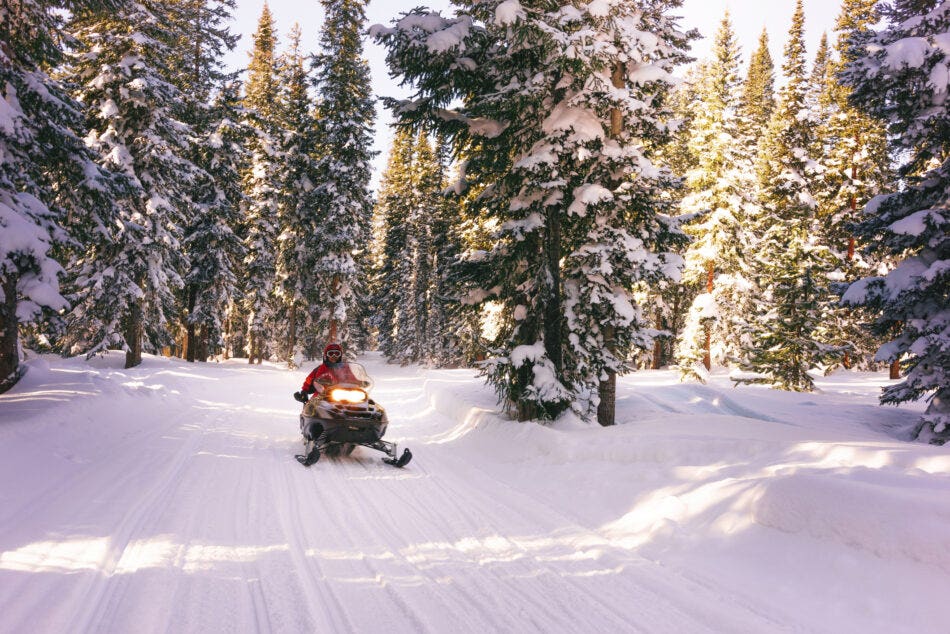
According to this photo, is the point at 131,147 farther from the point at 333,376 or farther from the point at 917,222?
the point at 917,222

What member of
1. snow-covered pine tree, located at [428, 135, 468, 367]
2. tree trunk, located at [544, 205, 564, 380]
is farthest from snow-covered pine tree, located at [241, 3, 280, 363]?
tree trunk, located at [544, 205, 564, 380]

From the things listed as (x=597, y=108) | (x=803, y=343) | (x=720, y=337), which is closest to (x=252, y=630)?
(x=597, y=108)

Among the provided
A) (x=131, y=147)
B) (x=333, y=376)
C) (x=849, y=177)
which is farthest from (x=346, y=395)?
(x=849, y=177)

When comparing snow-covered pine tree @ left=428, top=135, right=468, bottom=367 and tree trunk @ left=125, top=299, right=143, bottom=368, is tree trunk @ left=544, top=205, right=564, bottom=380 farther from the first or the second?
snow-covered pine tree @ left=428, top=135, right=468, bottom=367

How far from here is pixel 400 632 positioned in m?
3.60

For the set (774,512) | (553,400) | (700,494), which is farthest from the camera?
(553,400)

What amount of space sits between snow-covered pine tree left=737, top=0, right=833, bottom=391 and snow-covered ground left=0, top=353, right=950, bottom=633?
15.8 meters

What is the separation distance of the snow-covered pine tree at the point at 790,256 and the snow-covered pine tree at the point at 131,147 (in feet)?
88.1

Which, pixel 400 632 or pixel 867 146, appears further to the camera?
pixel 867 146

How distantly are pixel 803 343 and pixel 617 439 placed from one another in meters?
18.2

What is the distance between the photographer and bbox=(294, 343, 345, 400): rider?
968cm

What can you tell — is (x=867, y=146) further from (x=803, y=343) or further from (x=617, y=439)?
(x=617, y=439)

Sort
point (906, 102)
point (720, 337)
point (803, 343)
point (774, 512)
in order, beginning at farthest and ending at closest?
1. point (720, 337)
2. point (803, 343)
3. point (906, 102)
4. point (774, 512)

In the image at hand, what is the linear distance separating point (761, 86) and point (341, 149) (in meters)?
41.9
